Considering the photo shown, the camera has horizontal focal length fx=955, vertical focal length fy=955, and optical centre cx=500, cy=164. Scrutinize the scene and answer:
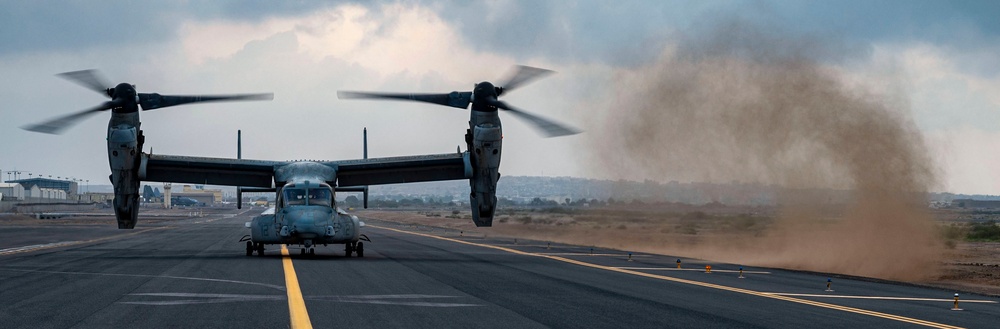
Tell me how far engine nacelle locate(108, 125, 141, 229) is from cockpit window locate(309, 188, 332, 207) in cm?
618

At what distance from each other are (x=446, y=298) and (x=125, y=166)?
1897cm

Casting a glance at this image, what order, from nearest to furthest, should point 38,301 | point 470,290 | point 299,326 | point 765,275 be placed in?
point 299,326 → point 38,301 → point 470,290 → point 765,275

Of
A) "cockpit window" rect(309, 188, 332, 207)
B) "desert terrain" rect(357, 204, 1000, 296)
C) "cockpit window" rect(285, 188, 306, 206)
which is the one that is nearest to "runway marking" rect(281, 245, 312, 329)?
"cockpit window" rect(285, 188, 306, 206)

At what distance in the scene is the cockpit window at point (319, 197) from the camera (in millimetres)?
30859

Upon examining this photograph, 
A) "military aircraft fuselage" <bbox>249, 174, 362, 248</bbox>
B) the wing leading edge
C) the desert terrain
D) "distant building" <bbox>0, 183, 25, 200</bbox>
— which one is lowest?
the desert terrain

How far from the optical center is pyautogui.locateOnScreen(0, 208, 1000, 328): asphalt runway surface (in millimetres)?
13242

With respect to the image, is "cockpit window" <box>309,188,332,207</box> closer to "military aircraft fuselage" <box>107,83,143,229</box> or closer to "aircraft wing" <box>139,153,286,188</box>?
"aircraft wing" <box>139,153,286,188</box>

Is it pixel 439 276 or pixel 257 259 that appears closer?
pixel 439 276

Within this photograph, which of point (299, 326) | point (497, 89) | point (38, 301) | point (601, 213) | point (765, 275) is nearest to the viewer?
point (299, 326)

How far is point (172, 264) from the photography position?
87.9 feet

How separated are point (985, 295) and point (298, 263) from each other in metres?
17.7

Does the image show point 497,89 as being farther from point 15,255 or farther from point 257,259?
point 15,255

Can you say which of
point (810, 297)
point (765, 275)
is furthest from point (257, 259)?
point (810, 297)

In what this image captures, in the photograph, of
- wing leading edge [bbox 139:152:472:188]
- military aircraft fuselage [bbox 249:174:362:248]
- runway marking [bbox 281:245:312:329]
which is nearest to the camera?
runway marking [bbox 281:245:312:329]
